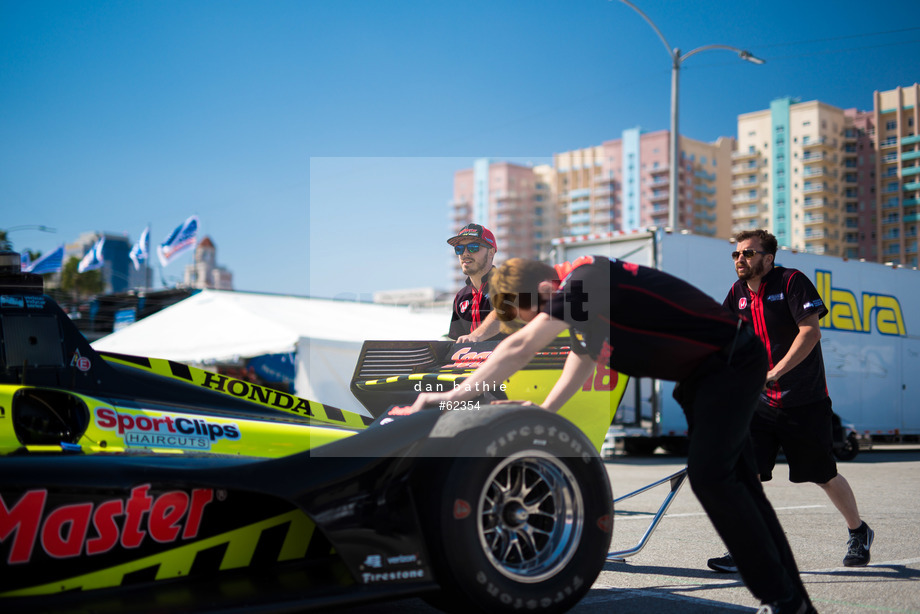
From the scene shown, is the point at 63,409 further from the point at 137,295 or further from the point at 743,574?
the point at 137,295

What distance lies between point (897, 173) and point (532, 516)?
13031 centimetres

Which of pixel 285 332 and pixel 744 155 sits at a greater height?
pixel 744 155

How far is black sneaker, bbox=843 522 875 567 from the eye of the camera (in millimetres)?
4656

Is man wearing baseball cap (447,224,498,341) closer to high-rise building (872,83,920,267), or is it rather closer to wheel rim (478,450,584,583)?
wheel rim (478,450,584,583)

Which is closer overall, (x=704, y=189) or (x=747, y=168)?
(x=747, y=168)

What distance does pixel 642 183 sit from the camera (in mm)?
145250

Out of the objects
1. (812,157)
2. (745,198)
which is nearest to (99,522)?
(812,157)

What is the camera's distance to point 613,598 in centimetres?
388

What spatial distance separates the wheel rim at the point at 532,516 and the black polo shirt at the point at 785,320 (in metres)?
2.24

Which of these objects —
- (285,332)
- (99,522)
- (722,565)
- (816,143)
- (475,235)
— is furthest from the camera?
(816,143)

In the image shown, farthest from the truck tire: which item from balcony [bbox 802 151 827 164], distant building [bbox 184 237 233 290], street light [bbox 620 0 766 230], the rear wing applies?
balcony [bbox 802 151 827 164]

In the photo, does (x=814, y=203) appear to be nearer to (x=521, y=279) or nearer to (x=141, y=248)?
(x=141, y=248)

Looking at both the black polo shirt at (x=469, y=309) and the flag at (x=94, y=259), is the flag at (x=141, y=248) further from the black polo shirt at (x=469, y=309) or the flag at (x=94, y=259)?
the black polo shirt at (x=469, y=309)

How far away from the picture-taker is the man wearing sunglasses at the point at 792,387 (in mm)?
4809
